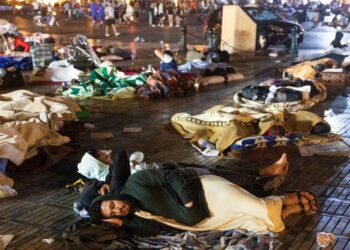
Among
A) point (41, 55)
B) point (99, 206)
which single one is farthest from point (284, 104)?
point (41, 55)

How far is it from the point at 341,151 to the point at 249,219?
2670mm

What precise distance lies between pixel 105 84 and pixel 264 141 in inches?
186

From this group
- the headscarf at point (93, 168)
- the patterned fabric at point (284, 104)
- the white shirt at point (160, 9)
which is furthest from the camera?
the white shirt at point (160, 9)

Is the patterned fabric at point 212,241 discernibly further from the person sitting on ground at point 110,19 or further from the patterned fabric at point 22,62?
the person sitting on ground at point 110,19

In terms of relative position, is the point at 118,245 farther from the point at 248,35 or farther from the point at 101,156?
the point at 248,35

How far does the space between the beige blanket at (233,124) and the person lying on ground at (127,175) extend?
135 centimetres

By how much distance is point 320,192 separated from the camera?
17.7ft

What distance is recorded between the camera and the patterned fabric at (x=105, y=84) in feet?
33.5

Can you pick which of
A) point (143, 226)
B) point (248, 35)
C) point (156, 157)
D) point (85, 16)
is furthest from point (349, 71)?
point (85, 16)

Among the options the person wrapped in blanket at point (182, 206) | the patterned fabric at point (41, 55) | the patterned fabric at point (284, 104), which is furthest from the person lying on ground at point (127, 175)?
the patterned fabric at point (41, 55)

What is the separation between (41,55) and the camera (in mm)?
13164

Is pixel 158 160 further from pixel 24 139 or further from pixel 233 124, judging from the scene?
pixel 24 139

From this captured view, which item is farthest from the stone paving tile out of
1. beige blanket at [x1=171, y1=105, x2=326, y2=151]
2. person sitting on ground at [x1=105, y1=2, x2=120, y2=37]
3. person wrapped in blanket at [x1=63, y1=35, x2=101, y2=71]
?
person sitting on ground at [x1=105, y1=2, x2=120, y2=37]

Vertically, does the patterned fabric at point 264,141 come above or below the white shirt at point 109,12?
above
